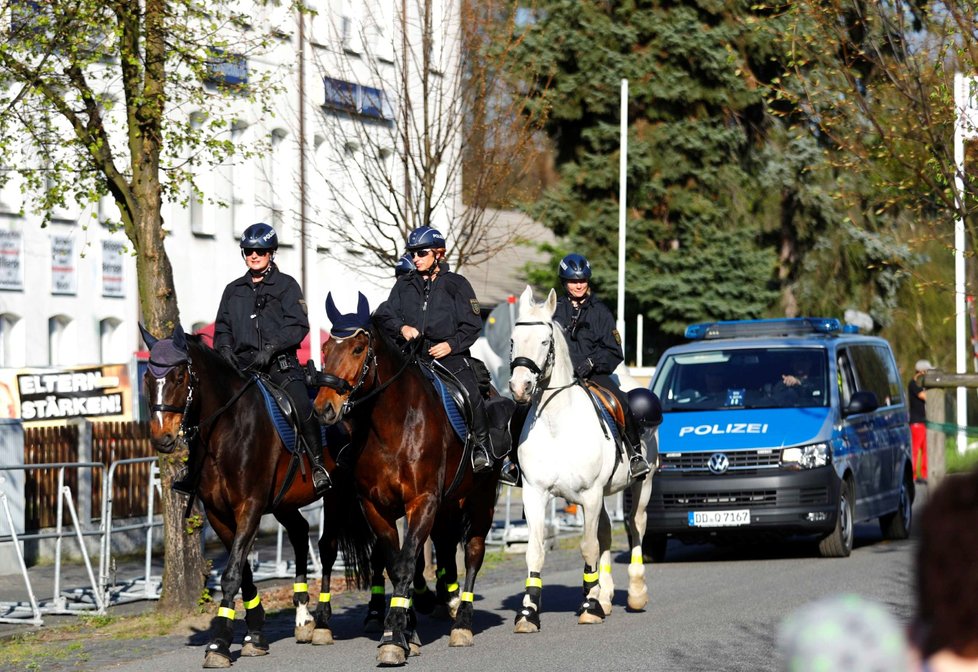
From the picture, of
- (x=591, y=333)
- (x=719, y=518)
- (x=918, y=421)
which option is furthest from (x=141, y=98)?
(x=918, y=421)

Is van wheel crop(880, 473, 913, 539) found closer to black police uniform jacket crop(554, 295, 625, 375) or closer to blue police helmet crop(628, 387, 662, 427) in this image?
blue police helmet crop(628, 387, 662, 427)

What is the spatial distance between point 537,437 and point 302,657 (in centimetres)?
239

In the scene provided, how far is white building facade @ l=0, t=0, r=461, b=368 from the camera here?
19.9 m

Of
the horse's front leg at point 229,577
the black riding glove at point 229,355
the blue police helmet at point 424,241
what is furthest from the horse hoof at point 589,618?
the black riding glove at point 229,355

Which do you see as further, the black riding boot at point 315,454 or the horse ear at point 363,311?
the black riding boot at point 315,454

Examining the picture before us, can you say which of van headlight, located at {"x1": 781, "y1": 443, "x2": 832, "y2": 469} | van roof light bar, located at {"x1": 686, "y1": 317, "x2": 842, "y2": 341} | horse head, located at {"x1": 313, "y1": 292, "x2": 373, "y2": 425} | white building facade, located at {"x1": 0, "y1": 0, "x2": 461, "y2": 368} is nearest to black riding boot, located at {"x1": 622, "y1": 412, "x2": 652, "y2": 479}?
horse head, located at {"x1": 313, "y1": 292, "x2": 373, "y2": 425}

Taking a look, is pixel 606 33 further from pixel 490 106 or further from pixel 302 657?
pixel 302 657

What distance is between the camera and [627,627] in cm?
1148

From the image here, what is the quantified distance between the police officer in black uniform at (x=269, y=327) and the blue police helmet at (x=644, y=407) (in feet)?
8.72

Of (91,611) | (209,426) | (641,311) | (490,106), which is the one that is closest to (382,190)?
(490,106)

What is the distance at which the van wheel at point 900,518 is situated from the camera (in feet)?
62.4

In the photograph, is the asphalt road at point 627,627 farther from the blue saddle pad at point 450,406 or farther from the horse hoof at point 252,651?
the blue saddle pad at point 450,406

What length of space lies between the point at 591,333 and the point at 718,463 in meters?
4.41

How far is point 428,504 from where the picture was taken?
10.4 meters
